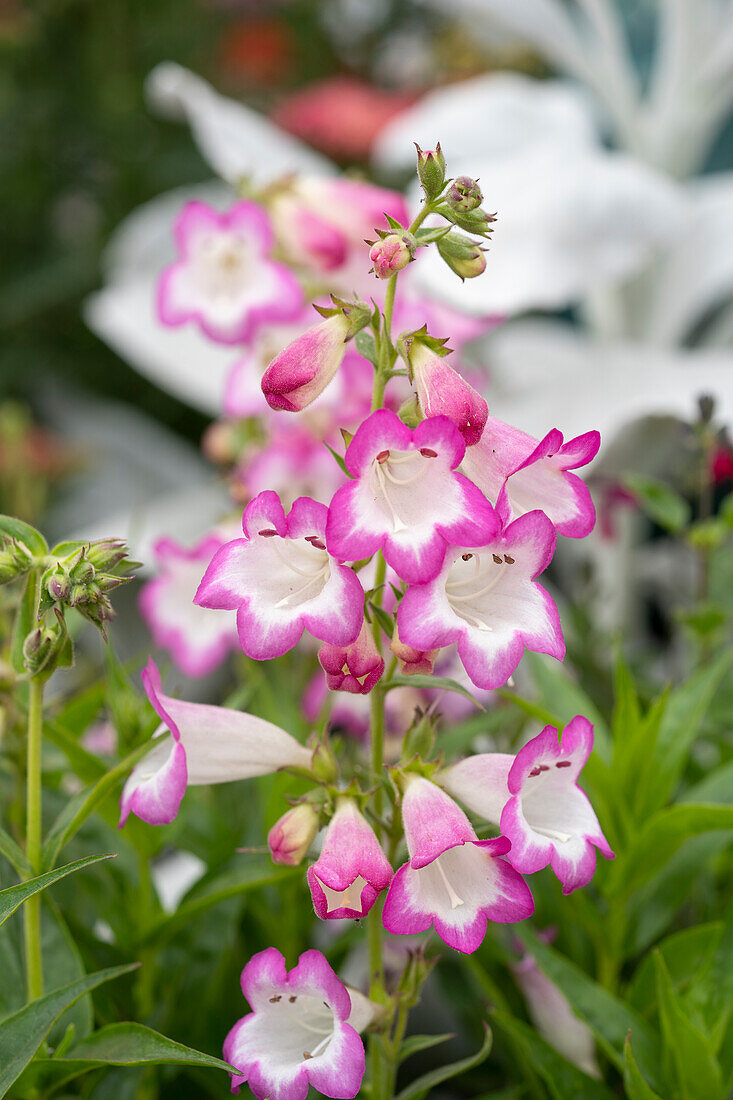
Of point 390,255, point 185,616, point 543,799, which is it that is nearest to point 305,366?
point 390,255

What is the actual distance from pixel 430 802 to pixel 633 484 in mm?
277

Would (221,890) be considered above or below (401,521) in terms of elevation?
below

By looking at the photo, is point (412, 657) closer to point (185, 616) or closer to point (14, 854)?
point (14, 854)

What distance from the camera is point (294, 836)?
303 mm

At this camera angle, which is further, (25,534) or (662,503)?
(662,503)

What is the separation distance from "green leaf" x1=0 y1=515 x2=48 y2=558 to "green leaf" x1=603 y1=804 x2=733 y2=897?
0.24 m

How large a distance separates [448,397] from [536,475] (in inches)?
1.5

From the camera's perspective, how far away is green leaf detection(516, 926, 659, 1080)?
368 millimetres

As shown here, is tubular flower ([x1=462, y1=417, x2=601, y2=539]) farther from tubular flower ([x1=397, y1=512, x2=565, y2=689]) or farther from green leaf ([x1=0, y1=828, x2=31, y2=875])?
green leaf ([x1=0, y1=828, x2=31, y2=875])

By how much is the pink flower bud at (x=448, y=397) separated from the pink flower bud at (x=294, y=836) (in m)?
0.12

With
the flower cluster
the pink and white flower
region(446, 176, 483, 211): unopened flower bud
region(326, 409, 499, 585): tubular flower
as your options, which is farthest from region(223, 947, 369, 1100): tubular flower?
the pink and white flower

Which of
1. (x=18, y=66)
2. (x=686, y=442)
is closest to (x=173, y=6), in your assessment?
(x=18, y=66)

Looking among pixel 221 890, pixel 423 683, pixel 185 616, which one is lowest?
pixel 185 616

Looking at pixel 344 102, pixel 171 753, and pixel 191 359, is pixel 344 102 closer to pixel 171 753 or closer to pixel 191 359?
pixel 191 359
